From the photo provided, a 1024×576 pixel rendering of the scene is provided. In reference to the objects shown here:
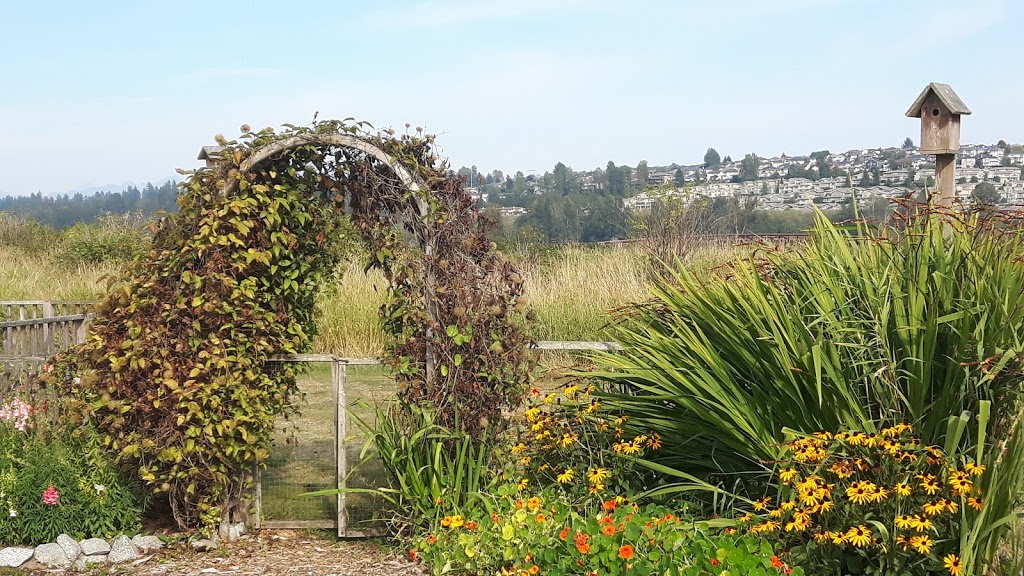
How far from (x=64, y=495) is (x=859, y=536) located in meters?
3.90

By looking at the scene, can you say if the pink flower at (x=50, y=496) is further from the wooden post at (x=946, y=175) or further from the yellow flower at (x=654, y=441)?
the wooden post at (x=946, y=175)

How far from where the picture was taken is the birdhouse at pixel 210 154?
193 inches

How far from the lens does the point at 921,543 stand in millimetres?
3084

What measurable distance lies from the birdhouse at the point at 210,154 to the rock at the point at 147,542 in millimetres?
2052

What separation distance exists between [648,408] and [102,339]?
9.62ft

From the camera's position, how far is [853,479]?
3371 millimetres

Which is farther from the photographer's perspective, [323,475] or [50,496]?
[323,475]

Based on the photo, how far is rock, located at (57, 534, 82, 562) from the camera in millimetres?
4551

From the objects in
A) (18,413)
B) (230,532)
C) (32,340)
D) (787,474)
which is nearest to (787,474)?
(787,474)

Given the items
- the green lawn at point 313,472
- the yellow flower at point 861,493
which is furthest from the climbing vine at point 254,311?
the yellow flower at point 861,493

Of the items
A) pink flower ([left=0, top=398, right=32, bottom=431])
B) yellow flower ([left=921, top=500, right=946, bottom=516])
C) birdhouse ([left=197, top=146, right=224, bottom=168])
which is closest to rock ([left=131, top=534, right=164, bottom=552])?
pink flower ([left=0, top=398, right=32, bottom=431])

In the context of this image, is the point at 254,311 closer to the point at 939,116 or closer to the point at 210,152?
the point at 210,152

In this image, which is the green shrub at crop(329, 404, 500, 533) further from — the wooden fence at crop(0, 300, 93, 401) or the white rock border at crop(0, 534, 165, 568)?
the wooden fence at crop(0, 300, 93, 401)

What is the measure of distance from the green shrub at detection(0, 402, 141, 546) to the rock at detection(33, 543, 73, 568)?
0.30ft
